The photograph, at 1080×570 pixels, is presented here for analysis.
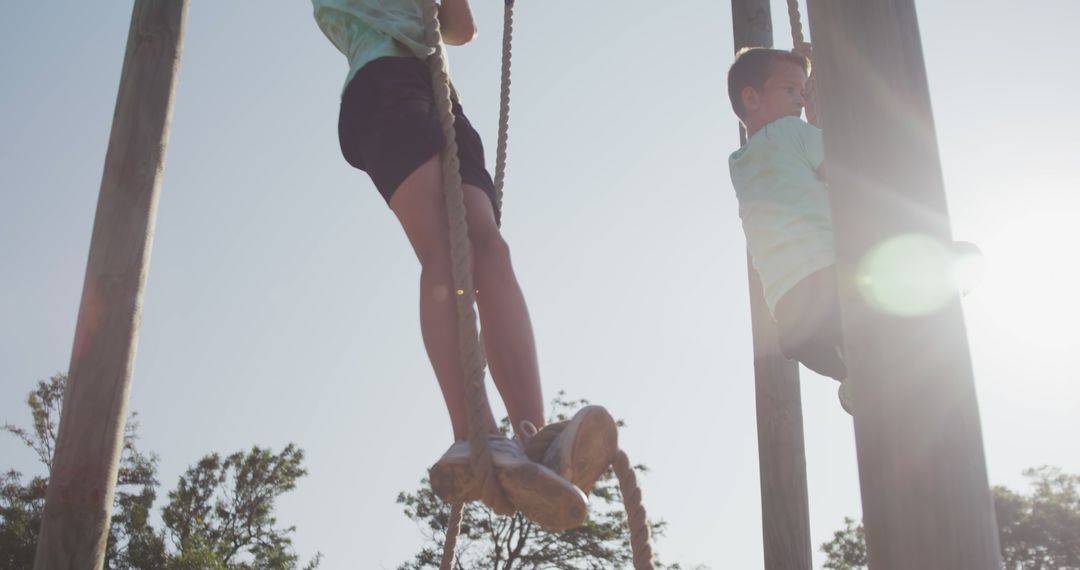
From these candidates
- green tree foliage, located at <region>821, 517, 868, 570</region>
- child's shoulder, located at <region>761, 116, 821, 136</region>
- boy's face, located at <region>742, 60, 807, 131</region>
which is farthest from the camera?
green tree foliage, located at <region>821, 517, 868, 570</region>

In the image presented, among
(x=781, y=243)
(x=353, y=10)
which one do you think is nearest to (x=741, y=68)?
(x=781, y=243)

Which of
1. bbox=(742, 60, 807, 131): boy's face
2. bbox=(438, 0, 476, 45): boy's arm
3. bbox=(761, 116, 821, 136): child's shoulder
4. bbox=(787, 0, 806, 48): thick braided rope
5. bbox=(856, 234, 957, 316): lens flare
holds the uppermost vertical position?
bbox=(787, 0, 806, 48): thick braided rope

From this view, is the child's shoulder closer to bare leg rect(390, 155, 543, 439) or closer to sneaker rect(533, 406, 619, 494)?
bare leg rect(390, 155, 543, 439)

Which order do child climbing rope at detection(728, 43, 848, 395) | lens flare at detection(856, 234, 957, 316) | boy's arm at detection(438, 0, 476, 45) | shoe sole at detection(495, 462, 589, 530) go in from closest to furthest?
lens flare at detection(856, 234, 957, 316) → shoe sole at detection(495, 462, 589, 530) → child climbing rope at detection(728, 43, 848, 395) → boy's arm at detection(438, 0, 476, 45)

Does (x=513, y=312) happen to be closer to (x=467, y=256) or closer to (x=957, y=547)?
(x=467, y=256)

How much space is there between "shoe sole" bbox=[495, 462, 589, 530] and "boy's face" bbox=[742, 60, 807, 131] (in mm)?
1528

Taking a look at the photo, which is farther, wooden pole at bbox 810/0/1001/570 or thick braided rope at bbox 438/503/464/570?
thick braided rope at bbox 438/503/464/570

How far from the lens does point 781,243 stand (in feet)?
7.85

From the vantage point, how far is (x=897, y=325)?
4.35 feet

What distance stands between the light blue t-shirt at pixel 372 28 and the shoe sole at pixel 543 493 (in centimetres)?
105

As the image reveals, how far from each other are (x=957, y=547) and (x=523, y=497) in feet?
2.50

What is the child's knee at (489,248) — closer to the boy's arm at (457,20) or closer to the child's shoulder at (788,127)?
the boy's arm at (457,20)

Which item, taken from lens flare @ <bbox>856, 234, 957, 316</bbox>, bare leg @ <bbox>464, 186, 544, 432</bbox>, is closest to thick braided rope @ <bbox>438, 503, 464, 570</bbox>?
bare leg @ <bbox>464, 186, 544, 432</bbox>

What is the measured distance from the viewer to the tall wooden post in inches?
134
